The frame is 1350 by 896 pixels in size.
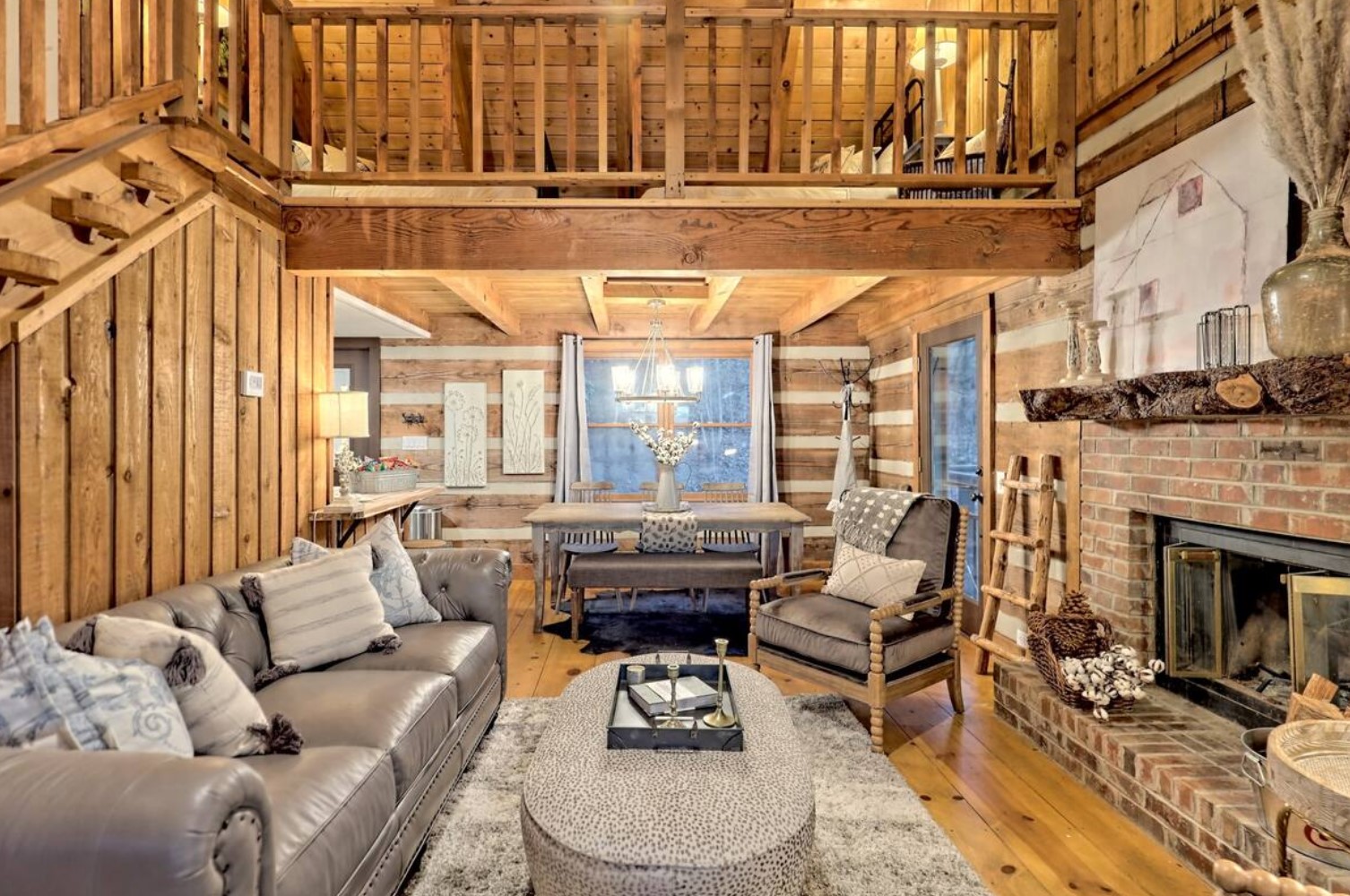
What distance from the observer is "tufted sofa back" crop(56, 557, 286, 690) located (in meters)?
2.06

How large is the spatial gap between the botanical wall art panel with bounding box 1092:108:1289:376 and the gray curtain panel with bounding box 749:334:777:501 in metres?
3.16

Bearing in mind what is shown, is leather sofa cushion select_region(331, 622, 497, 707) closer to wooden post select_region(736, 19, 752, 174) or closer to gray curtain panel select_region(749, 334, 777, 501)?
wooden post select_region(736, 19, 752, 174)

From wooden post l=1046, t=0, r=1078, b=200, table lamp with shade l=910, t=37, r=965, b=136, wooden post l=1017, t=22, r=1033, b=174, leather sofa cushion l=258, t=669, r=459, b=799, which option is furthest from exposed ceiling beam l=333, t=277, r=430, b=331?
wooden post l=1046, t=0, r=1078, b=200

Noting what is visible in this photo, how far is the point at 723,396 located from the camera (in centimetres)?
633

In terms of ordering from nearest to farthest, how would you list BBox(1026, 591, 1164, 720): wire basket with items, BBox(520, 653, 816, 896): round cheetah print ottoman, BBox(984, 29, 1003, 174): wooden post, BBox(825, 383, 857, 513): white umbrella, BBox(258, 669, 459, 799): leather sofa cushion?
BBox(520, 653, 816, 896): round cheetah print ottoman, BBox(258, 669, 459, 799): leather sofa cushion, BBox(1026, 591, 1164, 720): wire basket with items, BBox(984, 29, 1003, 174): wooden post, BBox(825, 383, 857, 513): white umbrella

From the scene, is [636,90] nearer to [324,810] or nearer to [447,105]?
[447,105]

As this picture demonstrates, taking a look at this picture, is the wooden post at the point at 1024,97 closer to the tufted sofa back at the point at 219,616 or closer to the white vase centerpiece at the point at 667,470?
the white vase centerpiece at the point at 667,470

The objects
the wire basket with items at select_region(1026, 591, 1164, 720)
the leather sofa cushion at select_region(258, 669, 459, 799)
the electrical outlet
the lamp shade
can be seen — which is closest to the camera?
the leather sofa cushion at select_region(258, 669, 459, 799)

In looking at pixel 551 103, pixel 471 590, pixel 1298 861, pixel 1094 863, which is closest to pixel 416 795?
pixel 471 590

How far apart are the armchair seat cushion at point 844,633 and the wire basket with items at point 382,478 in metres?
2.57

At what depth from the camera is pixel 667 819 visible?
1.55 m

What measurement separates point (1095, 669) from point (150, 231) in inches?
142

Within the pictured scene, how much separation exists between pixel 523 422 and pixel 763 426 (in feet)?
6.76

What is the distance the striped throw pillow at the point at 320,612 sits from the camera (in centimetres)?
237
